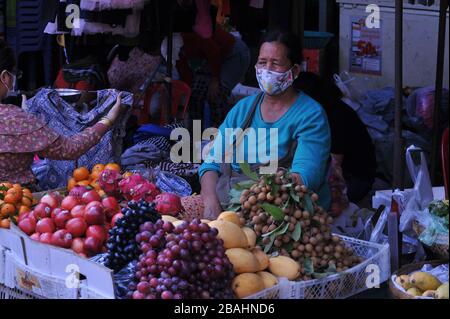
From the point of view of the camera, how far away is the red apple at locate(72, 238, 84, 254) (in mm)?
3334

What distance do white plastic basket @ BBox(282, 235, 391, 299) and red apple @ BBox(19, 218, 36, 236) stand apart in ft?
3.60

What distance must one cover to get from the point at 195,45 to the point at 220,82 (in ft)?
1.33

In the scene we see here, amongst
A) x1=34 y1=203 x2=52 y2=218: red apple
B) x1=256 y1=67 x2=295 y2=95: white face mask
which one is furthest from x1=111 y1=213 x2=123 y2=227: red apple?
x1=256 y1=67 x2=295 y2=95: white face mask

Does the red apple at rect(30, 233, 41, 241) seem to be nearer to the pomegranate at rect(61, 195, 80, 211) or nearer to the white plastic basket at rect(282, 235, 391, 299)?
the pomegranate at rect(61, 195, 80, 211)

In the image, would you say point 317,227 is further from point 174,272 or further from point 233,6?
point 233,6

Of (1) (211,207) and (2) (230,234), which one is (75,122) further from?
(2) (230,234)

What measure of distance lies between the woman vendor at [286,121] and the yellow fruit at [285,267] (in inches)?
29.6

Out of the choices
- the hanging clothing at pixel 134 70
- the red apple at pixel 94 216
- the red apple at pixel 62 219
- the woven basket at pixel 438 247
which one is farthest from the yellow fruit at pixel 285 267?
the hanging clothing at pixel 134 70

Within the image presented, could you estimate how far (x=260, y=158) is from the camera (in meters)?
4.07

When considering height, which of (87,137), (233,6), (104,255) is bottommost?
(104,255)

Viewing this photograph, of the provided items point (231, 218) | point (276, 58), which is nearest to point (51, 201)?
point (231, 218)

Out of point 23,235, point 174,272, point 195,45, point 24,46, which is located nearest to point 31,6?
point 24,46

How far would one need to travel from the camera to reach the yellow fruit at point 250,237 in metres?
3.23

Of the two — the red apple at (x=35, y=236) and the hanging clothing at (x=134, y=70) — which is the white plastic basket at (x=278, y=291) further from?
the hanging clothing at (x=134, y=70)
